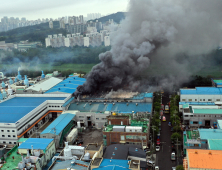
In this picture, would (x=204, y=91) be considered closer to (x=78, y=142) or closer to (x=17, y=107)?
(x=78, y=142)

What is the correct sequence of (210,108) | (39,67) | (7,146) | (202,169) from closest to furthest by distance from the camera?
(202,169) < (7,146) < (210,108) < (39,67)

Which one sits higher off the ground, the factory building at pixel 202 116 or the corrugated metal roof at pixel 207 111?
the corrugated metal roof at pixel 207 111

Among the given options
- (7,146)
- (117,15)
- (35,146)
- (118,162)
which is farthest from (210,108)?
(117,15)

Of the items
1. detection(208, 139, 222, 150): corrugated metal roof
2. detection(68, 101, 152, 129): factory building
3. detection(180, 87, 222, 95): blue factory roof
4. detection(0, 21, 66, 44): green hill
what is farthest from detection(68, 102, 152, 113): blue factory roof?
detection(0, 21, 66, 44): green hill

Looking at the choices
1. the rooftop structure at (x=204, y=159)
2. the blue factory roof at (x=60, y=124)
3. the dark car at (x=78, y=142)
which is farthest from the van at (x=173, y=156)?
the blue factory roof at (x=60, y=124)

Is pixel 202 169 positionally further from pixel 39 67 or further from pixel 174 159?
pixel 39 67

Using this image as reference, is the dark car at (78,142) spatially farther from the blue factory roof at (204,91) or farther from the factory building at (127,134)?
the blue factory roof at (204,91)
